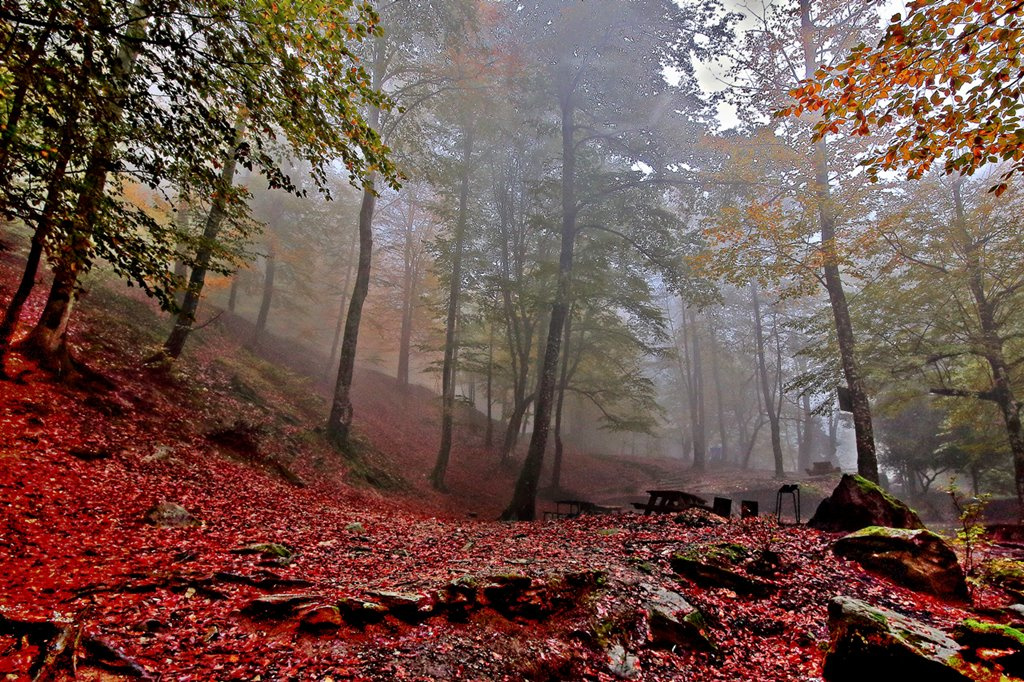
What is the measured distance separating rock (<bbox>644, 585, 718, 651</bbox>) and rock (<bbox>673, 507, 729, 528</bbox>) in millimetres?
3549

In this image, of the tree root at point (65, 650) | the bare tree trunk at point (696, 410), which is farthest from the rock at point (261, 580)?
the bare tree trunk at point (696, 410)

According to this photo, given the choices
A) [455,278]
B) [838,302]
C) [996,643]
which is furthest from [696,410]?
[996,643]

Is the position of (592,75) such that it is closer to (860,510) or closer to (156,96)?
(156,96)

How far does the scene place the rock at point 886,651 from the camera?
3.80 meters

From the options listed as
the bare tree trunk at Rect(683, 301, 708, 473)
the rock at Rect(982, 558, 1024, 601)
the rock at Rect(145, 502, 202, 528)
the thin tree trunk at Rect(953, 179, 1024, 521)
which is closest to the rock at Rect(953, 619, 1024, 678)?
the rock at Rect(982, 558, 1024, 601)

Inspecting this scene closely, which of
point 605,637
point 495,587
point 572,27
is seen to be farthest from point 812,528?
point 572,27

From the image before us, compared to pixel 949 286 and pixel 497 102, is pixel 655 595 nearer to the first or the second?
pixel 949 286

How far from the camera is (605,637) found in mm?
4750

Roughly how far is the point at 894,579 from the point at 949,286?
11.0 meters

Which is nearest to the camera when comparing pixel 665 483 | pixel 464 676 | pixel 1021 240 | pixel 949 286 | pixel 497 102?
pixel 464 676

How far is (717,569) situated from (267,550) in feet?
20.4

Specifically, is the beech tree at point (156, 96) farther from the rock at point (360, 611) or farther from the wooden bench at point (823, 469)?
the wooden bench at point (823, 469)

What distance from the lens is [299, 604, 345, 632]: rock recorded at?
157 inches

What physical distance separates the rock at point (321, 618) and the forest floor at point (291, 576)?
0.02 metres
